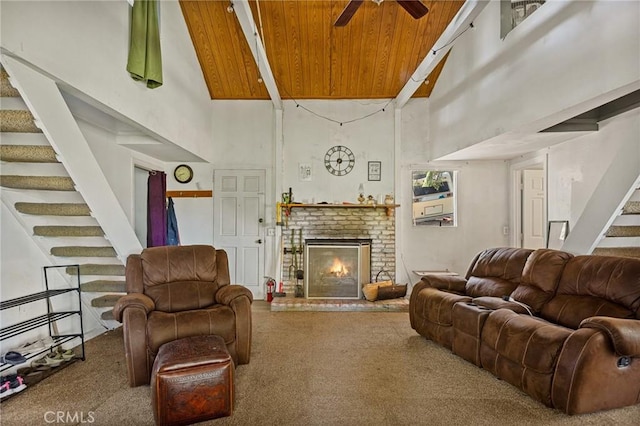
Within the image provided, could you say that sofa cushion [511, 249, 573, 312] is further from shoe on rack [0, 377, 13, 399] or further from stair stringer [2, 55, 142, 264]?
shoe on rack [0, 377, 13, 399]

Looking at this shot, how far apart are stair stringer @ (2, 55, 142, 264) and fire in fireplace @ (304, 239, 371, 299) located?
2.71 m

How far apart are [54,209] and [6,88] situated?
1.17 meters

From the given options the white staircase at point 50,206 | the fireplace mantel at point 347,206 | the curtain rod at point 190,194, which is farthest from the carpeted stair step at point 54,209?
the fireplace mantel at point 347,206

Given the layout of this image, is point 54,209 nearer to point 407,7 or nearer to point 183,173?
point 183,173

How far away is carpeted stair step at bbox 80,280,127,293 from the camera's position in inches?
138

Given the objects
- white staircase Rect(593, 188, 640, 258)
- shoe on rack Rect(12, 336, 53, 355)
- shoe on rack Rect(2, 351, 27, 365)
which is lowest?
shoe on rack Rect(12, 336, 53, 355)

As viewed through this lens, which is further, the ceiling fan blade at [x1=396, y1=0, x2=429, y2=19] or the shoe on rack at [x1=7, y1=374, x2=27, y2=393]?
the ceiling fan blade at [x1=396, y1=0, x2=429, y2=19]

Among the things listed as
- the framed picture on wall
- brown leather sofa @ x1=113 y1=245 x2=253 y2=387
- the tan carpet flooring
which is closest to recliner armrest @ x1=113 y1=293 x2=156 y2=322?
brown leather sofa @ x1=113 y1=245 x2=253 y2=387

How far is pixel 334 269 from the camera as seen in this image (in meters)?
→ 5.27

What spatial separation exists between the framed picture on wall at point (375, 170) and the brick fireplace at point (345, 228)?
0.52m

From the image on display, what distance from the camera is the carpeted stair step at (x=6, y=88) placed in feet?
6.48

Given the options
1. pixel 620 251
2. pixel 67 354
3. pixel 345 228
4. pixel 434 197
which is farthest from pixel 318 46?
pixel 67 354

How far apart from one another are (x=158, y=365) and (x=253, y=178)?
3.89 m

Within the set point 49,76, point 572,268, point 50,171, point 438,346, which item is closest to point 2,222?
point 50,171
